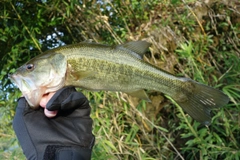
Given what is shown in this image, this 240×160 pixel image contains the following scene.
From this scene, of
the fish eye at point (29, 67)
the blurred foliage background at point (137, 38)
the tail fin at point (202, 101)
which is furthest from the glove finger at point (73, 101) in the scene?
the blurred foliage background at point (137, 38)

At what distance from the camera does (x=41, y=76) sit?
171 cm

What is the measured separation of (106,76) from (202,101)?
26.8 inches

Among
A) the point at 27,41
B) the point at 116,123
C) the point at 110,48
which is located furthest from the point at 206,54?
the point at 110,48

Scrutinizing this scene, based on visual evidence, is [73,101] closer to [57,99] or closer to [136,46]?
[57,99]

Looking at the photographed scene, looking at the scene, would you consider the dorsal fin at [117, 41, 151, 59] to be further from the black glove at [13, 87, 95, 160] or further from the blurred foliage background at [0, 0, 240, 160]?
the blurred foliage background at [0, 0, 240, 160]

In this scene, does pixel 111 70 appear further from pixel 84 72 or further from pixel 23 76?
pixel 23 76

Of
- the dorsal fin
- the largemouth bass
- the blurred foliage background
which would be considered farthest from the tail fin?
the blurred foliage background

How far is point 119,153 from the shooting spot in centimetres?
318

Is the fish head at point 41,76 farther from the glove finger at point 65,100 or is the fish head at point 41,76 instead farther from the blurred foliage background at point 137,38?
the blurred foliage background at point 137,38

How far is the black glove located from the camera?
1.73 metres

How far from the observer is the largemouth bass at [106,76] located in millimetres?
1704

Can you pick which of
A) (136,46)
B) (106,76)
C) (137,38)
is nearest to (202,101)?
(136,46)

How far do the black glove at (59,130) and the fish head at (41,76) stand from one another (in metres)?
0.07

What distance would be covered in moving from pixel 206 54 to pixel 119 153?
5.49 feet
